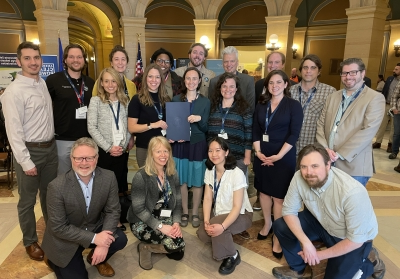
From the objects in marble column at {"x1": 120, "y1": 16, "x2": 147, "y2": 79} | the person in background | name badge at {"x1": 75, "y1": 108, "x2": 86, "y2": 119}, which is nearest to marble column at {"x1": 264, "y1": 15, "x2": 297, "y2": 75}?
marble column at {"x1": 120, "y1": 16, "x2": 147, "y2": 79}

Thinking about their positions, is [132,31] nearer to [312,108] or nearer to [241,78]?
[241,78]

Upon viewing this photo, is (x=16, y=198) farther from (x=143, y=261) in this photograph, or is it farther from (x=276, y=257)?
(x=276, y=257)

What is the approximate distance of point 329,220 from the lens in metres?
2.14

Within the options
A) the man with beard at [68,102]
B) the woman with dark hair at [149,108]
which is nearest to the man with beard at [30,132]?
the man with beard at [68,102]

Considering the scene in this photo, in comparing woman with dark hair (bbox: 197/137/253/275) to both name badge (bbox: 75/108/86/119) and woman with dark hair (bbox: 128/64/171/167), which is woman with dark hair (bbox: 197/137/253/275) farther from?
name badge (bbox: 75/108/86/119)

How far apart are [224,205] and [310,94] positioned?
1.43m

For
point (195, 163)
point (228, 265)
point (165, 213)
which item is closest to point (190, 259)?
point (228, 265)

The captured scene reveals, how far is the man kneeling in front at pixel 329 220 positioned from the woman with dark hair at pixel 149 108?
4.97 feet

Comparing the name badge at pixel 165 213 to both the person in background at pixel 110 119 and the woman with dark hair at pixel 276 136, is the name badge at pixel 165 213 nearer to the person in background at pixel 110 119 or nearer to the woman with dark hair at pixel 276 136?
the person in background at pixel 110 119

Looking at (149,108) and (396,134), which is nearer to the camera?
(149,108)

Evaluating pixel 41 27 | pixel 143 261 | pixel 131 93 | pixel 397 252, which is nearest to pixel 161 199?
pixel 143 261

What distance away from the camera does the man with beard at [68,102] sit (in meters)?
2.77

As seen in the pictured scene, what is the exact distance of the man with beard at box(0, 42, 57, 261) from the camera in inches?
92.9

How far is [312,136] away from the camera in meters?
2.95
